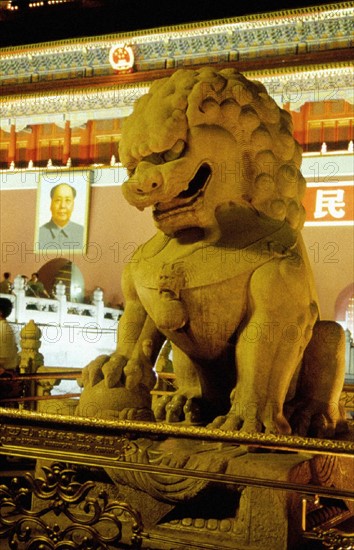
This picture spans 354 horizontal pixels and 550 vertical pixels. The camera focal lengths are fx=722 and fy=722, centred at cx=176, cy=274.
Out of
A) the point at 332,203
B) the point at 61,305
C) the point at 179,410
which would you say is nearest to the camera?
the point at 179,410

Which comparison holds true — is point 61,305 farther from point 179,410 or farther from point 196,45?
point 179,410

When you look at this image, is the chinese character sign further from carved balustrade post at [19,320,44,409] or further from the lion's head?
the lion's head

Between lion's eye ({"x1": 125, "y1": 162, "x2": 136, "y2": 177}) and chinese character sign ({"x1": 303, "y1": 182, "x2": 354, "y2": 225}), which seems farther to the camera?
chinese character sign ({"x1": 303, "y1": 182, "x2": 354, "y2": 225})

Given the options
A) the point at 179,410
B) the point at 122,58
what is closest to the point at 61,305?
the point at 122,58

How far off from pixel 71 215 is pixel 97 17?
4103mm

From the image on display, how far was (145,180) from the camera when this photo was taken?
8.18 feet

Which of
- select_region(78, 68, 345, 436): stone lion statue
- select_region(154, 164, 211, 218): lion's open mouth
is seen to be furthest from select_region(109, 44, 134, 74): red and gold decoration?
select_region(154, 164, 211, 218): lion's open mouth

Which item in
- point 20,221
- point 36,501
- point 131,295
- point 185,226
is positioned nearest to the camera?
point 36,501

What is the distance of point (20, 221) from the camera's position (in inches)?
621

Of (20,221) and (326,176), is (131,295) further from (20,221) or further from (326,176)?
(20,221)

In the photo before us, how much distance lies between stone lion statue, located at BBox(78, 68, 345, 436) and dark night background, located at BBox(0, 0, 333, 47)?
36.3ft

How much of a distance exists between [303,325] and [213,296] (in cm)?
34

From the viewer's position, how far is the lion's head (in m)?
2.53

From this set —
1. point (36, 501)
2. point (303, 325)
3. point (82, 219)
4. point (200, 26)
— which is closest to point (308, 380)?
point (303, 325)
